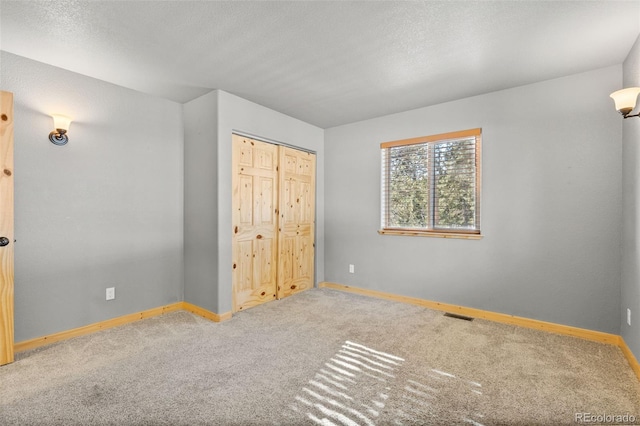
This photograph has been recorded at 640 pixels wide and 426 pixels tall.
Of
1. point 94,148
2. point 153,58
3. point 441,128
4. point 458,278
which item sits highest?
point 153,58

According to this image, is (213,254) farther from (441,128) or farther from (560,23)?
(560,23)

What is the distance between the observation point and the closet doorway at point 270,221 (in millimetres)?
3576

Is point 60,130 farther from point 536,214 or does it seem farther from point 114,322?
point 536,214

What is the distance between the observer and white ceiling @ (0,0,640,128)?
197 cm

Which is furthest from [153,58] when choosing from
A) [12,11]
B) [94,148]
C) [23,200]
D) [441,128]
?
[441,128]

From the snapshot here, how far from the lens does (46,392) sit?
196 centimetres

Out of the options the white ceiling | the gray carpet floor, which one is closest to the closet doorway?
the gray carpet floor

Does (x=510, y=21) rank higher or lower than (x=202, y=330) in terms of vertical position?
higher

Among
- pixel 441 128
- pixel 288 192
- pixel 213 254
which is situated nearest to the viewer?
pixel 213 254

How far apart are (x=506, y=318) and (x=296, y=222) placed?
2.82 meters

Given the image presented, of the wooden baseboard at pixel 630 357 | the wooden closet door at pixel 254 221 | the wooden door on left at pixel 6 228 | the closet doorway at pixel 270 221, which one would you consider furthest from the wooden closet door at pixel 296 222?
the wooden baseboard at pixel 630 357

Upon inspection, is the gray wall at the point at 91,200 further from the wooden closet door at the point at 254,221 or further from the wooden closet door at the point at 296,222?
the wooden closet door at the point at 296,222

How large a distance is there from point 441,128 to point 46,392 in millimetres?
4319

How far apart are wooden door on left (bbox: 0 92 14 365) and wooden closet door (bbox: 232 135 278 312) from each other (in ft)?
5.98
